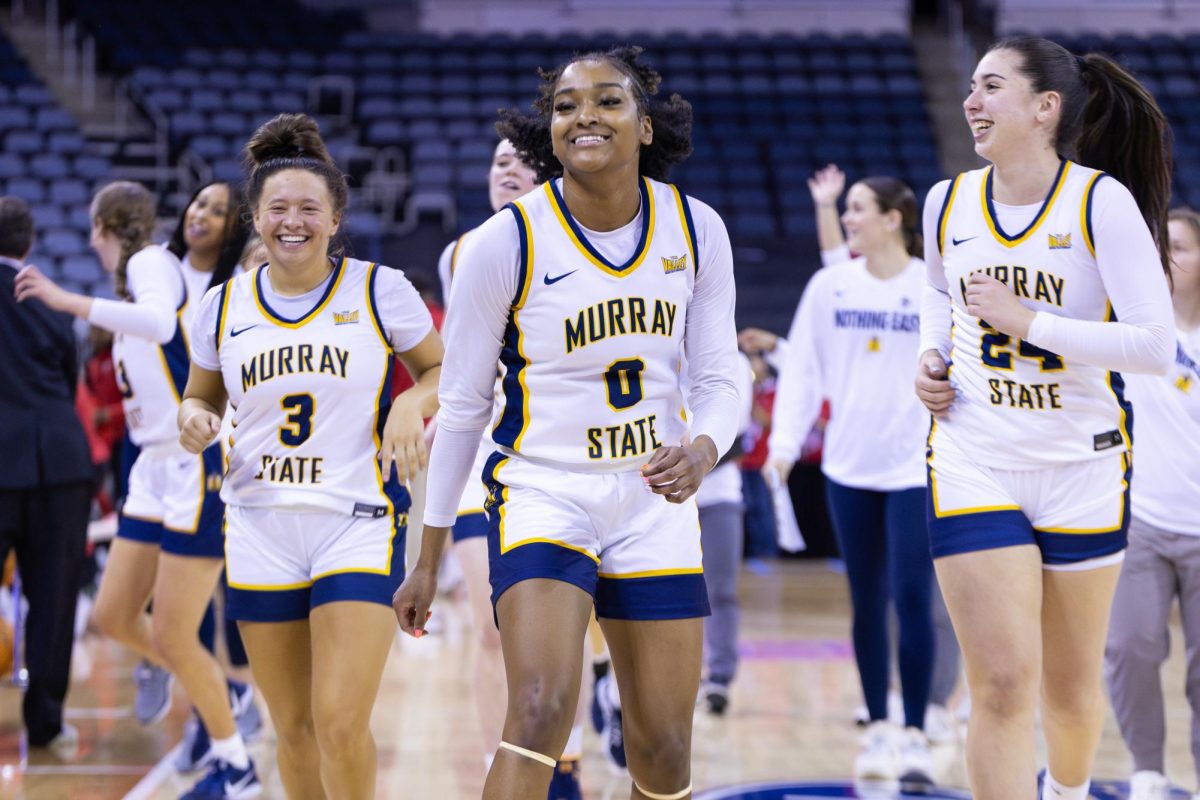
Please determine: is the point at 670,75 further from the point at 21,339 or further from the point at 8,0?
the point at 21,339

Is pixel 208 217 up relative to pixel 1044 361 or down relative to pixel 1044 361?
up

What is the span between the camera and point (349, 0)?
54.9 feet

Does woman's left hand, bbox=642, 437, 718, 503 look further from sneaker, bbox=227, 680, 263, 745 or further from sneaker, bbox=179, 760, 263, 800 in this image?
sneaker, bbox=227, 680, 263, 745

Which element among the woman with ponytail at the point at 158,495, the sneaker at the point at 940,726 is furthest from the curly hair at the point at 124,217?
the sneaker at the point at 940,726

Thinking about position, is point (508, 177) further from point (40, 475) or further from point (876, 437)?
point (40, 475)

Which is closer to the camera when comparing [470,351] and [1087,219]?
[470,351]

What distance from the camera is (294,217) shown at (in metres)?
3.27

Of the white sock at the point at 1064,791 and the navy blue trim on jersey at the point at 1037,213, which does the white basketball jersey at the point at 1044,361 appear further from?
the white sock at the point at 1064,791

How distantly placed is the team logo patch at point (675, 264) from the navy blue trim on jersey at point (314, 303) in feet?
3.34

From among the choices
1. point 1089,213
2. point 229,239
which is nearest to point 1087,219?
point 1089,213

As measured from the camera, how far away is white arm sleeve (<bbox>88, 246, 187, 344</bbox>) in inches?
169

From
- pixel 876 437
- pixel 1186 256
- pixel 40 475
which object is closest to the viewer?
pixel 1186 256

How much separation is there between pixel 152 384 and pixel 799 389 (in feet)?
7.78

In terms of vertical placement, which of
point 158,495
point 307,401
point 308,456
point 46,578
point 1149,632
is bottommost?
point 1149,632
